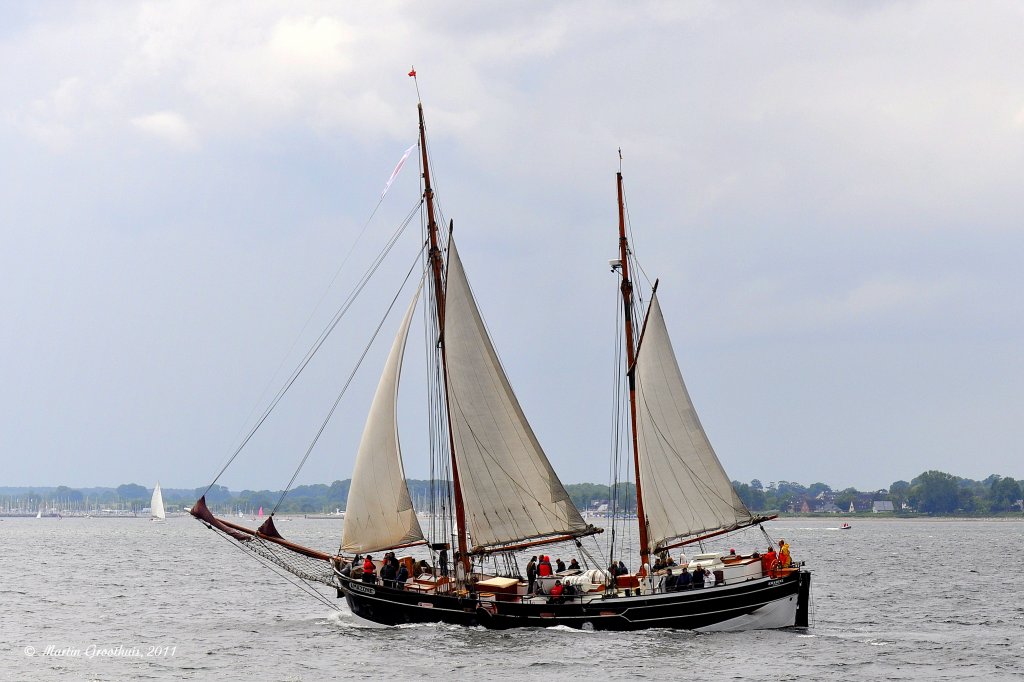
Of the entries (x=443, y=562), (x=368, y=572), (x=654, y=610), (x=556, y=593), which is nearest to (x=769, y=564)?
(x=654, y=610)

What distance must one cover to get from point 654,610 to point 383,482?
38.9ft

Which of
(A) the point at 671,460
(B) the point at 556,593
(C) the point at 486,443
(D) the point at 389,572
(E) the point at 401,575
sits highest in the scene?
(C) the point at 486,443

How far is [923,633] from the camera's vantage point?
54.2 meters

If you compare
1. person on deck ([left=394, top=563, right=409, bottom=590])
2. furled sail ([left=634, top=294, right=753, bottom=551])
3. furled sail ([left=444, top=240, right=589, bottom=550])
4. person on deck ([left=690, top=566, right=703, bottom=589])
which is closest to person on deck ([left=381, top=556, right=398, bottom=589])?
person on deck ([left=394, top=563, right=409, bottom=590])

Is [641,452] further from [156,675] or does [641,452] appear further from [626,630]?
[156,675]

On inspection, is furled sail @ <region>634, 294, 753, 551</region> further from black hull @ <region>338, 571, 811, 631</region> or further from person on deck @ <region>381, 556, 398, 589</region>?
person on deck @ <region>381, 556, 398, 589</region>

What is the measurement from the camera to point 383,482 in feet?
170

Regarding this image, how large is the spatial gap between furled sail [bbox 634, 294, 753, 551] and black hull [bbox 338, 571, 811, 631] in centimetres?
395

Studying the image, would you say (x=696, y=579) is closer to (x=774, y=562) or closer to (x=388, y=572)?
(x=774, y=562)

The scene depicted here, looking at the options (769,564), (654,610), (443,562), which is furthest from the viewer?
(443,562)

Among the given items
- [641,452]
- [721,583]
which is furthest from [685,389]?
[721,583]

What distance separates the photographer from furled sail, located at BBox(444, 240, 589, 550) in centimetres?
5181

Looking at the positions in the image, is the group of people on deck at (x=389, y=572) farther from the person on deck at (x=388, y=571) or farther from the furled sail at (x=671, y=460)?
the furled sail at (x=671, y=460)

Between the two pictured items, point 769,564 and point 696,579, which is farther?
point 769,564
